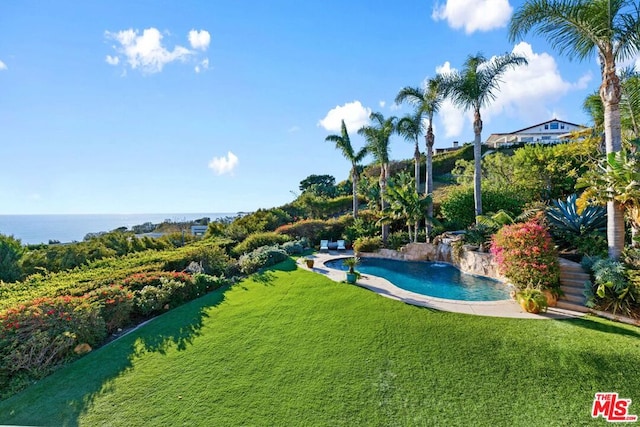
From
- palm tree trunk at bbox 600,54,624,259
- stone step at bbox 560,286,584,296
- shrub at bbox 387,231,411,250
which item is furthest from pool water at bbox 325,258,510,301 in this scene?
palm tree trunk at bbox 600,54,624,259

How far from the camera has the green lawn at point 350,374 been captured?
4637 millimetres

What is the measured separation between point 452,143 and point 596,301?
55110 mm

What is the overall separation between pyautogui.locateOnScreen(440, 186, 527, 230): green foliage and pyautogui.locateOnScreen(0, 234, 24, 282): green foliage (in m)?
20.9

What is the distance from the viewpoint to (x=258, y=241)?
1845 centimetres

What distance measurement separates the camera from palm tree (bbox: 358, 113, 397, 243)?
18922mm

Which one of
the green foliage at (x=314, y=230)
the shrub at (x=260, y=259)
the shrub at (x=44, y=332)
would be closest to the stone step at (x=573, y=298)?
the shrub at (x=260, y=259)

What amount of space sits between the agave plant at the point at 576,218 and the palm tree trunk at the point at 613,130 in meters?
1.93

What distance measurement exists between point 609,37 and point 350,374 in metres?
10.5

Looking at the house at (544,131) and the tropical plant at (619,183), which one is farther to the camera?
the house at (544,131)

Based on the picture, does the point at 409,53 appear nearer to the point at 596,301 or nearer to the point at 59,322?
the point at 596,301

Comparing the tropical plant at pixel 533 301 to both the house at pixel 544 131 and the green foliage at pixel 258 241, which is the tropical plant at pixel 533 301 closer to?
the green foliage at pixel 258 241

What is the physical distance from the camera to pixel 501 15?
32.8ft

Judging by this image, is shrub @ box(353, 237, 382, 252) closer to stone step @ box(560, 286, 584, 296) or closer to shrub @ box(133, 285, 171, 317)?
stone step @ box(560, 286, 584, 296)

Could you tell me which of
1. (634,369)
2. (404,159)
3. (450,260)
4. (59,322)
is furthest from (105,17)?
(404,159)
